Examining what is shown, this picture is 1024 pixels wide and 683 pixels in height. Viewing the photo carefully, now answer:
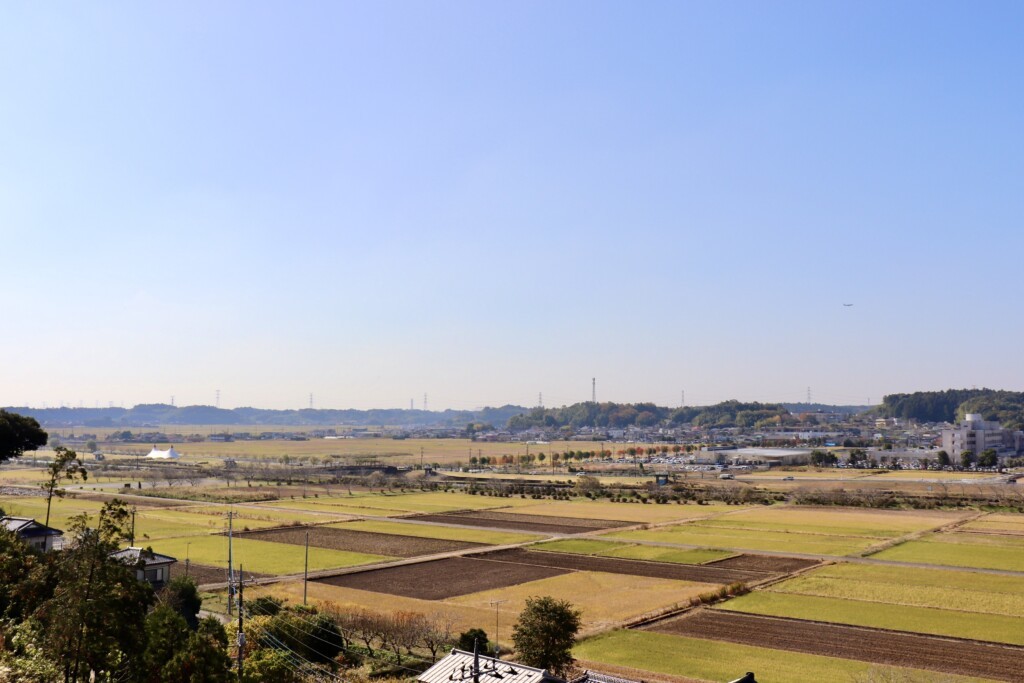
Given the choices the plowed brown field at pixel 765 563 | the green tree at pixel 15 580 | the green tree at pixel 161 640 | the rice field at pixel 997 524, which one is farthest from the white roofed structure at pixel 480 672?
the rice field at pixel 997 524

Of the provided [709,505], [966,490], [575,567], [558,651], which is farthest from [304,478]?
[558,651]

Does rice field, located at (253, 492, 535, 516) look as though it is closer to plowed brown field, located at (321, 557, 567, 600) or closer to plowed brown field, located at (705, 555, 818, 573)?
plowed brown field, located at (321, 557, 567, 600)

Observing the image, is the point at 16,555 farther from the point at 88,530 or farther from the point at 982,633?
the point at 982,633

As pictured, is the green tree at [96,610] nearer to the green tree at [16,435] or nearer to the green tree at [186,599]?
the green tree at [186,599]

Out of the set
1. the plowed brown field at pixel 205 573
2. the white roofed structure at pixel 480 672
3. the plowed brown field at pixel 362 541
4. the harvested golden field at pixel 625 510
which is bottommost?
the harvested golden field at pixel 625 510

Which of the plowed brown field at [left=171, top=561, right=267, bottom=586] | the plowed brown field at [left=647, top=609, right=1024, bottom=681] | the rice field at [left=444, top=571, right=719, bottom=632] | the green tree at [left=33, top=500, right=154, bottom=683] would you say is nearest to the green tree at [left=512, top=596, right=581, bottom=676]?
the rice field at [left=444, top=571, right=719, bottom=632]

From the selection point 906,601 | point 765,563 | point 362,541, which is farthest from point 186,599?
point 765,563
